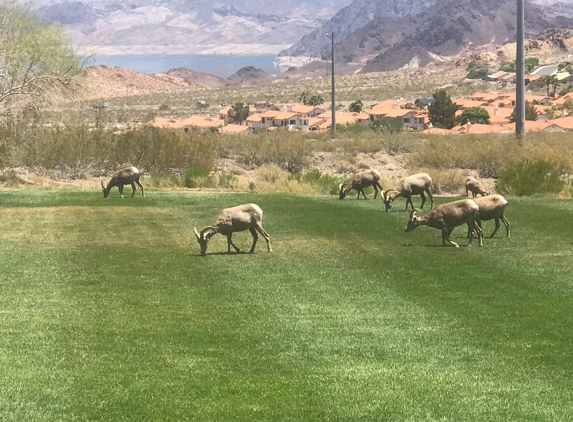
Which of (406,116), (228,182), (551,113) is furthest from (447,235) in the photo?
(406,116)

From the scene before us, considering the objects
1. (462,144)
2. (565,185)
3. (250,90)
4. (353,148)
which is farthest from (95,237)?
(250,90)

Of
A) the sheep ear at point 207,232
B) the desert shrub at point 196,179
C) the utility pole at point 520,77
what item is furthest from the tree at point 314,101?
the sheep ear at point 207,232

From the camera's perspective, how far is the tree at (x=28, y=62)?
3984 centimetres

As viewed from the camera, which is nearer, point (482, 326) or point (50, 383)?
point (50, 383)

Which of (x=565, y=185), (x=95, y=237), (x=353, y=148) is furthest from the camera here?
(x=353, y=148)

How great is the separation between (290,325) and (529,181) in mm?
20907

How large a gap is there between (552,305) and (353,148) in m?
39.2

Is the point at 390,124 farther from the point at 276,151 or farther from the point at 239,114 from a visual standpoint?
the point at 276,151

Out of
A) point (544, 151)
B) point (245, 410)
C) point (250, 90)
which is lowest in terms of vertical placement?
point (245, 410)

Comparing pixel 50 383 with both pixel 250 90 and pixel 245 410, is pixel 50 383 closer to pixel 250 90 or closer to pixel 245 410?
pixel 245 410

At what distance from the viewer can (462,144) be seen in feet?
150

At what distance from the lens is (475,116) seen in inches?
3004

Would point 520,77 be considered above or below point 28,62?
below

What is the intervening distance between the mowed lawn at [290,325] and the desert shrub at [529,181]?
9.64 meters
